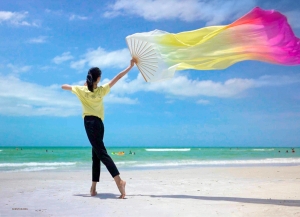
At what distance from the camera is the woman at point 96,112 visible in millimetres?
5988

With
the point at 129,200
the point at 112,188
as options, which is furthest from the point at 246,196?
the point at 112,188

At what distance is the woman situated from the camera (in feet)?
19.6

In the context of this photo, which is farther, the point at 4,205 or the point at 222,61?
the point at 222,61

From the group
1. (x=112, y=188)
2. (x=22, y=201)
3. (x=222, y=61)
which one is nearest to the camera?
(x=22, y=201)

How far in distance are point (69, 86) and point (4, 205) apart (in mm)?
2241

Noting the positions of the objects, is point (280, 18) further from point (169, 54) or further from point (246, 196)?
point (246, 196)

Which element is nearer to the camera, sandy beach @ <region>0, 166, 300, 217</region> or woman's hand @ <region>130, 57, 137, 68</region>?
sandy beach @ <region>0, 166, 300, 217</region>

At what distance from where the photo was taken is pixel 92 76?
239 inches

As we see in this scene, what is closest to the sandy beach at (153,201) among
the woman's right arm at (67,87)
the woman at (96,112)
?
the woman at (96,112)

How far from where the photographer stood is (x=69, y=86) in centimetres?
622

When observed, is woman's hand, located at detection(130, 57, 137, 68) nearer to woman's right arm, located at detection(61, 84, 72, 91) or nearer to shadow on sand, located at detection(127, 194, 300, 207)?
woman's right arm, located at detection(61, 84, 72, 91)

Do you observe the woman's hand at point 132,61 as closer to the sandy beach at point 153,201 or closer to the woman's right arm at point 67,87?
the woman's right arm at point 67,87

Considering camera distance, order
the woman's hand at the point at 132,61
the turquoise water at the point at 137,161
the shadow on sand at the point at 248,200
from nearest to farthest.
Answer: the shadow on sand at the point at 248,200 → the woman's hand at the point at 132,61 → the turquoise water at the point at 137,161

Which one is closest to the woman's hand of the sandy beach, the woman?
the woman
